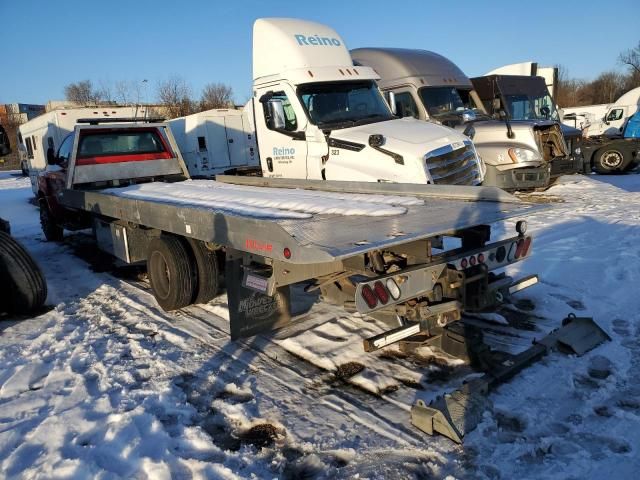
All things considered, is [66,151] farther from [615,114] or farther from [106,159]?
[615,114]

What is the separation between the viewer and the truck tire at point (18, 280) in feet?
18.2

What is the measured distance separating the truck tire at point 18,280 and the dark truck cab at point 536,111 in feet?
35.4

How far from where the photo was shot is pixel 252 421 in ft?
11.1

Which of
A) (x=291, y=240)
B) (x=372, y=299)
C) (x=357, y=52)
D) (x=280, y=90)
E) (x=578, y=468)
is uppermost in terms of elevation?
(x=357, y=52)

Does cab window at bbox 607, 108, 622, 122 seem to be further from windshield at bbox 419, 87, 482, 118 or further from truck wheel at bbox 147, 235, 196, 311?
truck wheel at bbox 147, 235, 196, 311

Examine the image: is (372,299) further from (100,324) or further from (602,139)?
(602,139)

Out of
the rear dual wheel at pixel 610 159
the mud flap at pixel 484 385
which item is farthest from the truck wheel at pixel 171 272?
the rear dual wheel at pixel 610 159

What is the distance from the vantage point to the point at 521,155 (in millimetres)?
11352

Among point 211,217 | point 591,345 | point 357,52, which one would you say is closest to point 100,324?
point 211,217

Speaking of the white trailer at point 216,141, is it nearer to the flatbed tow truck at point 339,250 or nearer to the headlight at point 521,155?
the headlight at point 521,155

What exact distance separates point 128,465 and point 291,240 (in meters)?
1.68

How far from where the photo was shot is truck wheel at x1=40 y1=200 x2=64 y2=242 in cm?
995

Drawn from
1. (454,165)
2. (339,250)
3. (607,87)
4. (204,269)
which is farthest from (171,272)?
(607,87)

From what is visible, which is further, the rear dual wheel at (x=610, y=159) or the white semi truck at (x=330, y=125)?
the rear dual wheel at (x=610, y=159)
